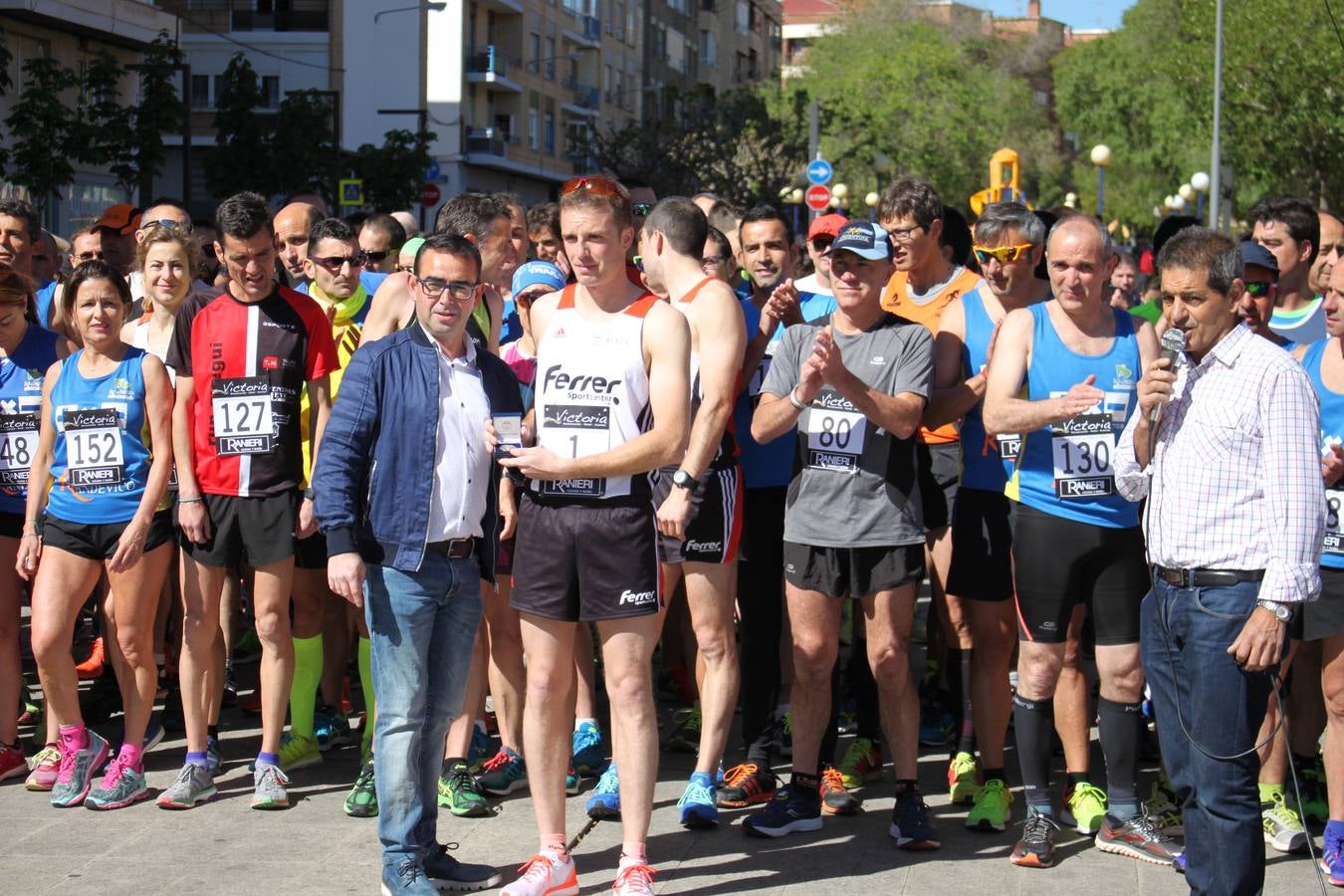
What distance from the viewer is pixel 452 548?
209 inches

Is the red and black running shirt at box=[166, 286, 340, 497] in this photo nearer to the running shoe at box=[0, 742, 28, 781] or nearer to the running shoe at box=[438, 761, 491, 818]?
the running shoe at box=[438, 761, 491, 818]

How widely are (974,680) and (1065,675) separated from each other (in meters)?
0.39

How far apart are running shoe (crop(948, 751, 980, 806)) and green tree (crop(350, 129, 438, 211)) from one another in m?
33.5

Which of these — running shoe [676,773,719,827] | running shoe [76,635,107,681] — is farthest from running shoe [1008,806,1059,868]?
running shoe [76,635,107,681]

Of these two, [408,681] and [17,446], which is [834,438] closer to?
[408,681]

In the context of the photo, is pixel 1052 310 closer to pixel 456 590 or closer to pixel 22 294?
pixel 456 590

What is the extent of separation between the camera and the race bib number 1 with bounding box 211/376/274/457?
643 cm

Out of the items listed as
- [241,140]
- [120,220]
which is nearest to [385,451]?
[120,220]

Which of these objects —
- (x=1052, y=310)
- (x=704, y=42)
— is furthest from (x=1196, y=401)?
(x=704, y=42)

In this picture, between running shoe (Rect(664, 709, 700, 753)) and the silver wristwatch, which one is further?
running shoe (Rect(664, 709, 700, 753))

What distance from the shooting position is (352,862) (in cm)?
570

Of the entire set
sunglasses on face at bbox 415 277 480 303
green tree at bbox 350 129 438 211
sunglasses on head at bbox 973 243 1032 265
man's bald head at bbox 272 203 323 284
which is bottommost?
sunglasses on face at bbox 415 277 480 303

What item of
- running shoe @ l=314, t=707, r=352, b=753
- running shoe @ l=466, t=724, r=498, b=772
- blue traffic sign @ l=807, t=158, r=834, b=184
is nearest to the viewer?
running shoe @ l=466, t=724, r=498, b=772

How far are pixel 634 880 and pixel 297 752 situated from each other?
2.22 meters
